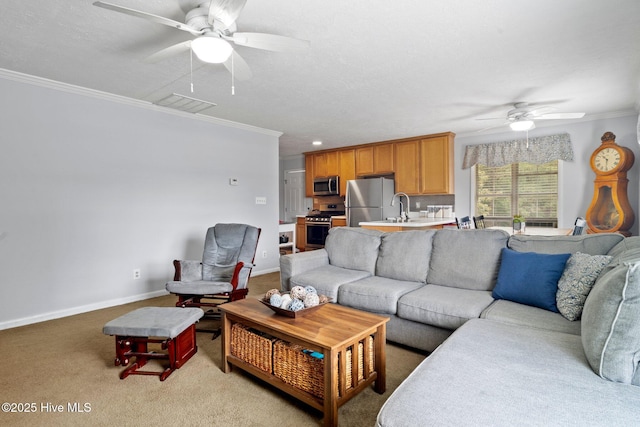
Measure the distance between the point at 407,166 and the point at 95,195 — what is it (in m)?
4.80

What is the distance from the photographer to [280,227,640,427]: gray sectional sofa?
3.51 ft

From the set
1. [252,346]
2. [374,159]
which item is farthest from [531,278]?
[374,159]

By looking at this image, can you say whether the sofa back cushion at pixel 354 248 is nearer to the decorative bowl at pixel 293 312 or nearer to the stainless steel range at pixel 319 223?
the decorative bowl at pixel 293 312

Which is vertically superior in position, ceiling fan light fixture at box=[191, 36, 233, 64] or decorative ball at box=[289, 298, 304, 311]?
ceiling fan light fixture at box=[191, 36, 233, 64]

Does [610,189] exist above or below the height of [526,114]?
below

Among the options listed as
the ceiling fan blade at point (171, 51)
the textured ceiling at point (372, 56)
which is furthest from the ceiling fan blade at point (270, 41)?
the ceiling fan blade at point (171, 51)

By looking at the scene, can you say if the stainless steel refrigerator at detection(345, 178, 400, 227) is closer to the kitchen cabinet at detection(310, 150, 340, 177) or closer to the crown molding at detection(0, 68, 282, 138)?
the kitchen cabinet at detection(310, 150, 340, 177)

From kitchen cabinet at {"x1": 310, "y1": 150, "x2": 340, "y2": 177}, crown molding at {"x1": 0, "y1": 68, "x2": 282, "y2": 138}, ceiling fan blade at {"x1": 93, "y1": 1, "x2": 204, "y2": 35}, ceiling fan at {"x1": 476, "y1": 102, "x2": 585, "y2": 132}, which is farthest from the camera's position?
kitchen cabinet at {"x1": 310, "y1": 150, "x2": 340, "y2": 177}

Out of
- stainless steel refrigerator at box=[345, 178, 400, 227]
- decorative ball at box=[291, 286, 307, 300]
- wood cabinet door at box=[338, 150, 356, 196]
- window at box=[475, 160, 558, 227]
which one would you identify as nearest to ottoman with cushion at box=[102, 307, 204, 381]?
decorative ball at box=[291, 286, 307, 300]

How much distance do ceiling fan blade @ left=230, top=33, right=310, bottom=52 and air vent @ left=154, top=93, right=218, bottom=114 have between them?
1.96m

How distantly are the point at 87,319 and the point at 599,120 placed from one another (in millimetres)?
6775

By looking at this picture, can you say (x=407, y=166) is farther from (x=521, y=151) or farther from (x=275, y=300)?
(x=275, y=300)

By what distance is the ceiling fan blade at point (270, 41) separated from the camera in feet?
6.45

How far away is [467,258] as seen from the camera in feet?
8.51
